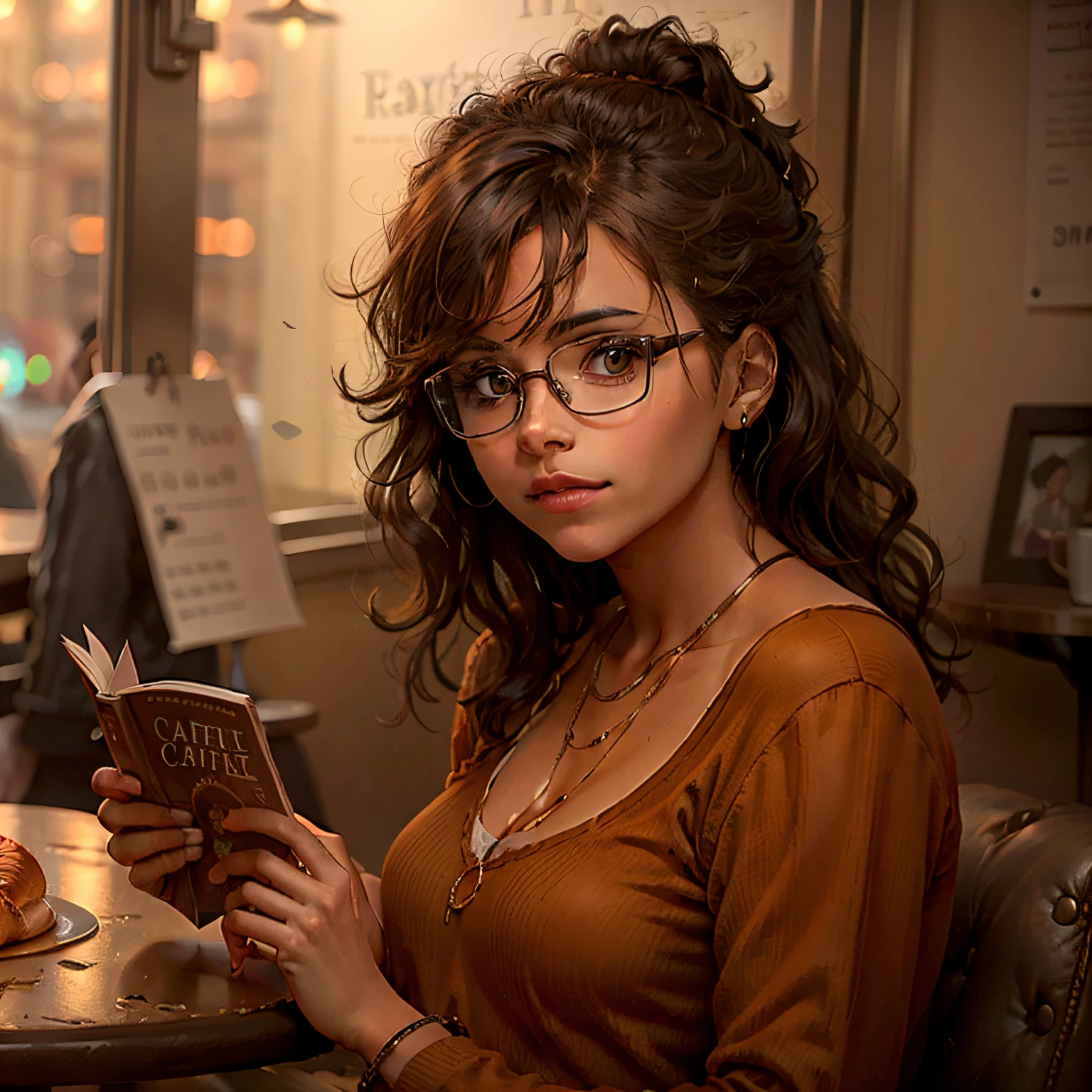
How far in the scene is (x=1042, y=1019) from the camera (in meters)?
1.09

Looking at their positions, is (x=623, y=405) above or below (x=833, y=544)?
above

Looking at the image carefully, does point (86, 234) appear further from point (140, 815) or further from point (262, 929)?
point (262, 929)

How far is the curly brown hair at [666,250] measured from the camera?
1126mm

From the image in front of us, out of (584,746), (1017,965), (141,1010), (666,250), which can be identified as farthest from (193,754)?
(1017,965)

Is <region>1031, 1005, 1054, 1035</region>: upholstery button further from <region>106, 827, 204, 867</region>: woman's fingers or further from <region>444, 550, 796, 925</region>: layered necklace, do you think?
<region>106, 827, 204, 867</region>: woman's fingers

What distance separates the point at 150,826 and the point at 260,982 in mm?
184

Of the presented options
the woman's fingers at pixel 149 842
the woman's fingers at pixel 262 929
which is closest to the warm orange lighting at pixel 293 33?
the woman's fingers at pixel 149 842

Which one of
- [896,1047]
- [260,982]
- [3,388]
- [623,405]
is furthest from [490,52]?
[896,1047]

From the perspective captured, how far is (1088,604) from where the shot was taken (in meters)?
1.60

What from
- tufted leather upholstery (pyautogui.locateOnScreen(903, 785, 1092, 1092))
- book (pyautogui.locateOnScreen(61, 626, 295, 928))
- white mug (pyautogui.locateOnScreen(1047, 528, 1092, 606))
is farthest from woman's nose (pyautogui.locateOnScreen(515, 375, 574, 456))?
white mug (pyautogui.locateOnScreen(1047, 528, 1092, 606))

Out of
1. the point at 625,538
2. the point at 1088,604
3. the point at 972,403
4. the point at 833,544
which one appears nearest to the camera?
the point at 625,538

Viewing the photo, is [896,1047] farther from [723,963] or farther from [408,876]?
[408,876]

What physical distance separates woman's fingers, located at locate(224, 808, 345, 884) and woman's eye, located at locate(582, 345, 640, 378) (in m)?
0.46

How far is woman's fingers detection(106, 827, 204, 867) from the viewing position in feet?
4.02
